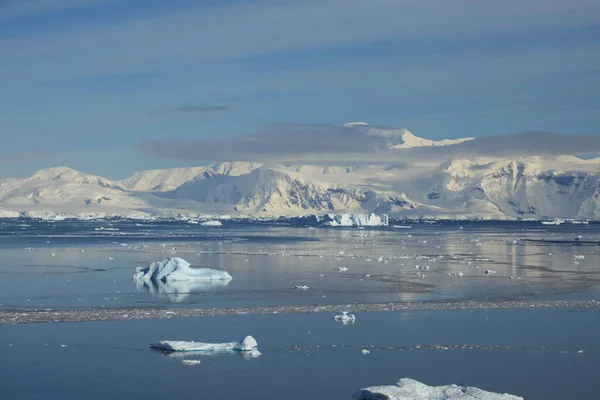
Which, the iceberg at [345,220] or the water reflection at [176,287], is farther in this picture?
the iceberg at [345,220]

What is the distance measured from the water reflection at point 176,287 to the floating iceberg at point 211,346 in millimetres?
8859

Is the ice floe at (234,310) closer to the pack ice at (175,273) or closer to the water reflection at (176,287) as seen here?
the water reflection at (176,287)

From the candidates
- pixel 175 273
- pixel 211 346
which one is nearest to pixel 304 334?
pixel 211 346

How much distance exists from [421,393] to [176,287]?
59.6 ft

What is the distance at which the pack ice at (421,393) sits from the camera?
1484 cm

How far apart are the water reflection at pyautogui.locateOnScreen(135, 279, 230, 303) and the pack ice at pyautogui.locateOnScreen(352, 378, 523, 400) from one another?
45.0 ft

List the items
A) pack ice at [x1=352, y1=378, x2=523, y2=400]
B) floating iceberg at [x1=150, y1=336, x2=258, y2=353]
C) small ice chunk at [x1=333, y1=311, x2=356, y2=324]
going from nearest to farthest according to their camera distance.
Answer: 1. pack ice at [x1=352, y1=378, x2=523, y2=400]
2. floating iceberg at [x1=150, y1=336, x2=258, y2=353]
3. small ice chunk at [x1=333, y1=311, x2=356, y2=324]

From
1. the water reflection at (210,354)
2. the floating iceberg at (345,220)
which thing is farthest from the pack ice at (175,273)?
the floating iceberg at (345,220)

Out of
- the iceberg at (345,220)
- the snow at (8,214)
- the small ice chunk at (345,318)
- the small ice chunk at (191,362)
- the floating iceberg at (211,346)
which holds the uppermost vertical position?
the snow at (8,214)

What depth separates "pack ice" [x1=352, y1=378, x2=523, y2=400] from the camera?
48.7 ft

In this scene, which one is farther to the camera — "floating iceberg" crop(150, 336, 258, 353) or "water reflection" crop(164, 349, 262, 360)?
"floating iceberg" crop(150, 336, 258, 353)

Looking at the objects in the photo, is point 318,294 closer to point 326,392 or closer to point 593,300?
point 593,300

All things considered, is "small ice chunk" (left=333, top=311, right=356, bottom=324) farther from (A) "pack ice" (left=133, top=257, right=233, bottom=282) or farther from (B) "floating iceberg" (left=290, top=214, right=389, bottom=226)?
(B) "floating iceberg" (left=290, top=214, right=389, bottom=226)

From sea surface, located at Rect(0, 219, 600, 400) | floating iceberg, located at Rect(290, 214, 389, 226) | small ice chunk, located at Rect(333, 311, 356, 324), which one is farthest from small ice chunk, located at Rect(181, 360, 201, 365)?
floating iceberg, located at Rect(290, 214, 389, 226)
